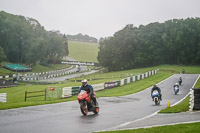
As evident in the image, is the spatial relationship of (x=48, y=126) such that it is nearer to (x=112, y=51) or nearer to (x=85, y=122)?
(x=85, y=122)

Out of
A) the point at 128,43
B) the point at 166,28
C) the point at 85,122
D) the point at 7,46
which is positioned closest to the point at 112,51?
the point at 128,43

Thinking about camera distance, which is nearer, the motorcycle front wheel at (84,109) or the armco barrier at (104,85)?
the motorcycle front wheel at (84,109)

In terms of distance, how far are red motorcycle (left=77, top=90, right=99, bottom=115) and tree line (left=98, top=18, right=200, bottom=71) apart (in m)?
83.1

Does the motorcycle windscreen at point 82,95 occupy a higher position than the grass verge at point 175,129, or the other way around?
the motorcycle windscreen at point 82,95

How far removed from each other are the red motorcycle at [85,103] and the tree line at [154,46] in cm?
8313

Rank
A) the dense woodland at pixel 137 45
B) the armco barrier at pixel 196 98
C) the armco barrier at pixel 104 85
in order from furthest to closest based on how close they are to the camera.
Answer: the dense woodland at pixel 137 45 < the armco barrier at pixel 104 85 < the armco barrier at pixel 196 98

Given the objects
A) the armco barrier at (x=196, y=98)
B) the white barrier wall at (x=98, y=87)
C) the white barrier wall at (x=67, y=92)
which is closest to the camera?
the armco barrier at (x=196, y=98)

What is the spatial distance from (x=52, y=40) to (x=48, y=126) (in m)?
118

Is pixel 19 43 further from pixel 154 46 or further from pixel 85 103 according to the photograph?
pixel 85 103

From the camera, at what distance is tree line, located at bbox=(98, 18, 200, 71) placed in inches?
3895

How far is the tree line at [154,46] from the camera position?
9894cm

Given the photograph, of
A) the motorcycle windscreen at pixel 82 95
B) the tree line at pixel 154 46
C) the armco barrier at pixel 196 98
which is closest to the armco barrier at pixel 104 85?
the motorcycle windscreen at pixel 82 95

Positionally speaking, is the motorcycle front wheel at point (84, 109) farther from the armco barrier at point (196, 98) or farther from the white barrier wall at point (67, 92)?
the white barrier wall at point (67, 92)

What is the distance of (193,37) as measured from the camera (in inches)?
3949
